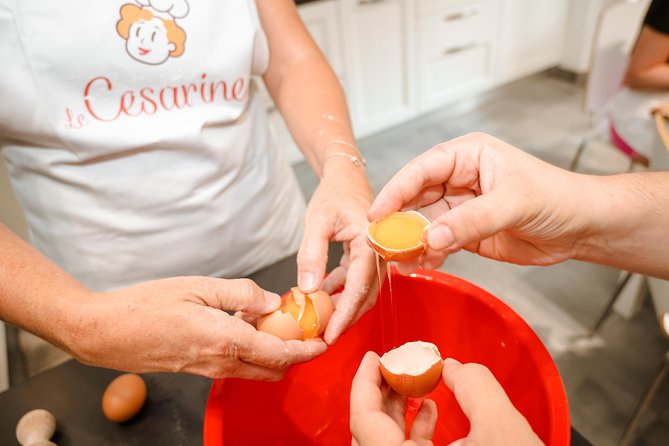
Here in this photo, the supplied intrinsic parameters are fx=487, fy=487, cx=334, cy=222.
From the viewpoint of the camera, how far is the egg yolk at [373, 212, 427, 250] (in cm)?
73

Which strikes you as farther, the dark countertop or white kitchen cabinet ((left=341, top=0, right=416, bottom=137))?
white kitchen cabinet ((left=341, top=0, right=416, bottom=137))

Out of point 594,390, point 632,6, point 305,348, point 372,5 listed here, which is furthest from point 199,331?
point 372,5

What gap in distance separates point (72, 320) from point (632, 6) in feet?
7.07

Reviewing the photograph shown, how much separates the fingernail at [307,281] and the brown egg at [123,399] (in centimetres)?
29

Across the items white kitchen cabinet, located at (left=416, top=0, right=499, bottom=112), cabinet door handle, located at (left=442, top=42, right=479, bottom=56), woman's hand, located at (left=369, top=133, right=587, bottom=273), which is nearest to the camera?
woman's hand, located at (left=369, top=133, right=587, bottom=273)

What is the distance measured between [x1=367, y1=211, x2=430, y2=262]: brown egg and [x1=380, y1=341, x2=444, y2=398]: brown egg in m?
0.15

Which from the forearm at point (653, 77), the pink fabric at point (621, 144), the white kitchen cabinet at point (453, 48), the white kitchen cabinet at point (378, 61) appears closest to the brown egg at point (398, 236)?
the pink fabric at point (621, 144)

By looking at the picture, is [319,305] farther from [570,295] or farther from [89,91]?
[570,295]

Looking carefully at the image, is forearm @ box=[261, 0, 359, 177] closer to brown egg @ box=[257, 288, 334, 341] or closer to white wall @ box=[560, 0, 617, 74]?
brown egg @ box=[257, 288, 334, 341]

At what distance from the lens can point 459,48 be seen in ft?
10.4

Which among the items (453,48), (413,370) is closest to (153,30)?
(413,370)

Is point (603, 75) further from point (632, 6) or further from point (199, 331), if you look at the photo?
point (199, 331)

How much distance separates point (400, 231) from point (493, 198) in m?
0.17

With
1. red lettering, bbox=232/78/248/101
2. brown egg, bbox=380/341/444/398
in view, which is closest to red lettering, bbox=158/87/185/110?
red lettering, bbox=232/78/248/101
